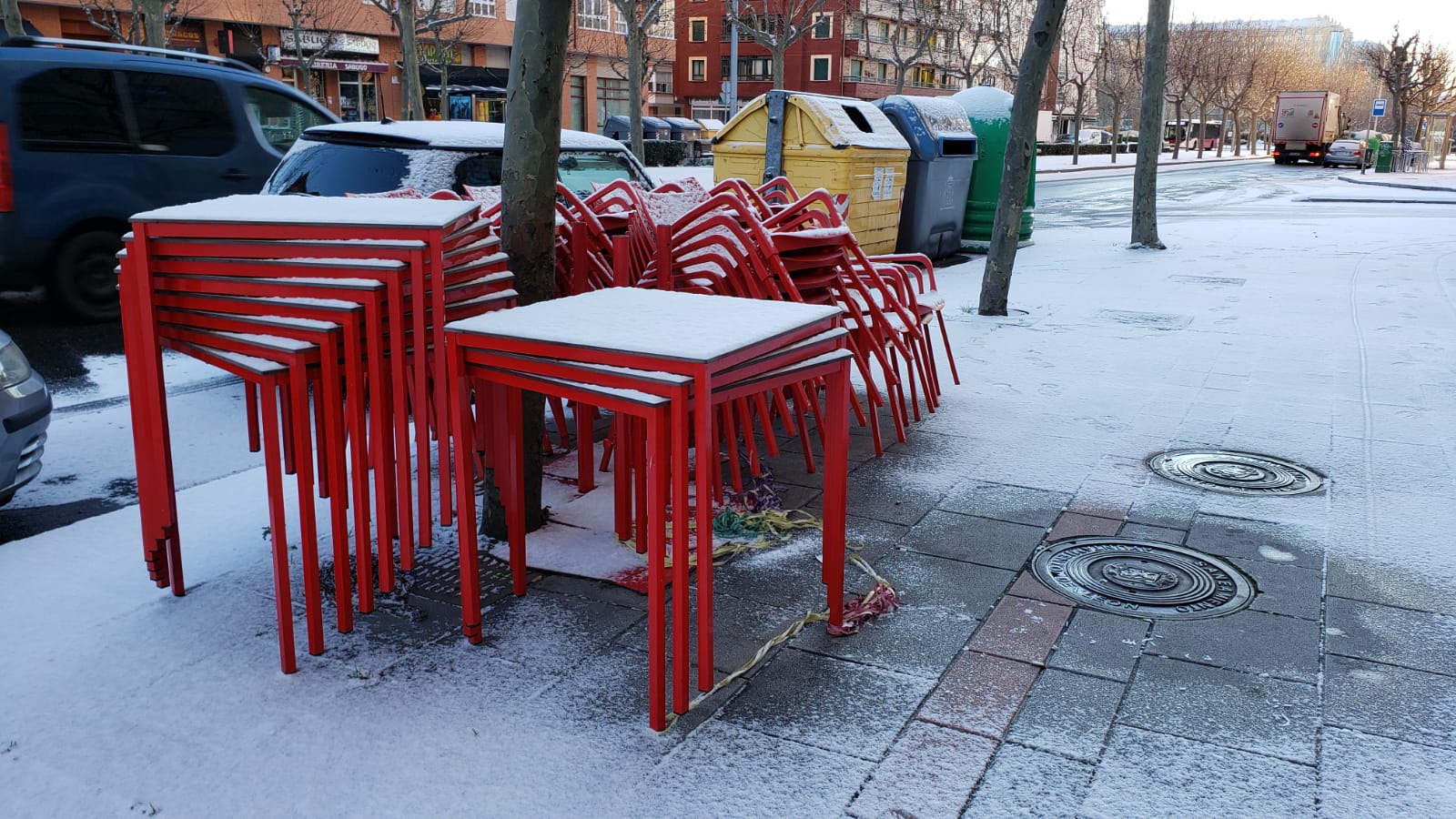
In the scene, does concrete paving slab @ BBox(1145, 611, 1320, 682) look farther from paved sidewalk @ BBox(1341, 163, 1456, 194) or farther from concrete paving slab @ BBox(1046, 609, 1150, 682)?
paved sidewalk @ BBox(1341, 163, 1456, 194)

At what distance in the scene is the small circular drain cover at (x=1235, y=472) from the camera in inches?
176

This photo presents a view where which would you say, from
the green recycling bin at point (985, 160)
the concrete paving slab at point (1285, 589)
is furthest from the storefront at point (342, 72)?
the concrete paving slab at point (1285, 589)

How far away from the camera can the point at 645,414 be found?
2.51m

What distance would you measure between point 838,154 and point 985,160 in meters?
3.47

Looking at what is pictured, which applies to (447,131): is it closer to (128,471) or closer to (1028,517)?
(128,471)

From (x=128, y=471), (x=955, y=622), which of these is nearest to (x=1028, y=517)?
(x=955, y=622)

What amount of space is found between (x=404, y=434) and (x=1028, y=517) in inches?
88.1

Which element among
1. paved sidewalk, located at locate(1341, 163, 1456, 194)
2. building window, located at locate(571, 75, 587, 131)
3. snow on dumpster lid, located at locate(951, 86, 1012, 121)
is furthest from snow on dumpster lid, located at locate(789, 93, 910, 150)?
building window, located at locate(571, 75, 587, 131)

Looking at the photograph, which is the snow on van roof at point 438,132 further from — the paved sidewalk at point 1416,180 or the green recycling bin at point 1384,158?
the green recycling bin at point 1384,158

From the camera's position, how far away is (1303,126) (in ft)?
166

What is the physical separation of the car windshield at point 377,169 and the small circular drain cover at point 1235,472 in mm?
3484

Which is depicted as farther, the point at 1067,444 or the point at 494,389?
the point at 1067,444

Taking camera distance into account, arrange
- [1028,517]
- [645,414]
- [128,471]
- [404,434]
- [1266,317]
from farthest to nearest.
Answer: [1266,317] → [128,471] → [1028,517] → [404,434] → [645,414]

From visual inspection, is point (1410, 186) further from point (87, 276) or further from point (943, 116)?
point (87, 276)
